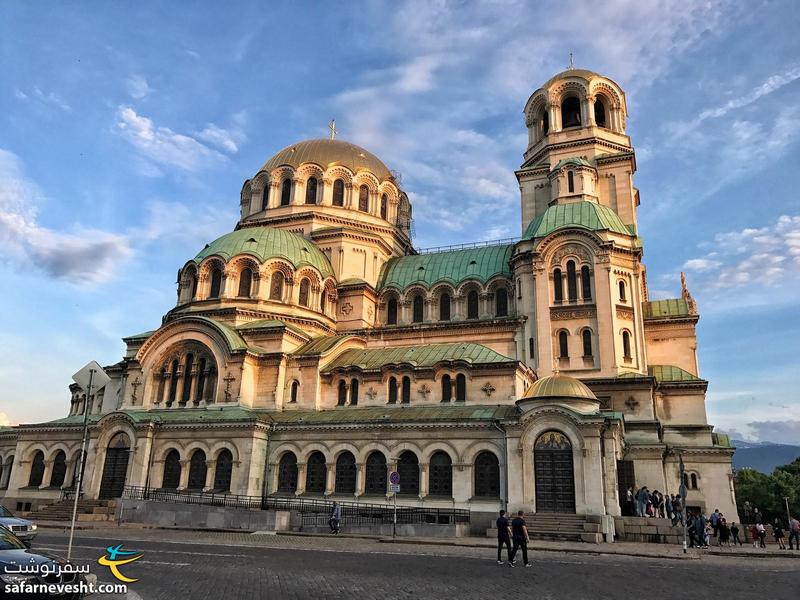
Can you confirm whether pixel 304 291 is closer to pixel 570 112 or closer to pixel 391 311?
pixel 391 311

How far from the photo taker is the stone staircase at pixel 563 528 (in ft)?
84.2

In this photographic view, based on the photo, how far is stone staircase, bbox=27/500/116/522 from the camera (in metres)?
32.6

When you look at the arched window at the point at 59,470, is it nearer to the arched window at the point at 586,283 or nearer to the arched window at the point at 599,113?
the arched window at the point at 586,283

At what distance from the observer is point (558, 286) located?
4019 centimetres

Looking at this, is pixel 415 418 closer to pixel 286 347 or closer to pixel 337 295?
pixel 286 347

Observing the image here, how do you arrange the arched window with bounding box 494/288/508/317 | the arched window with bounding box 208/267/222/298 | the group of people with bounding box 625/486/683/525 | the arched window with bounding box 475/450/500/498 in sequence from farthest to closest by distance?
the arched window with bounding box 494/288/508/317 → the arched window with bounding box 208/267/222/298 → the arched window with bounding box 475/450/500/498 → the group of people with bounding box 625/486/683/525

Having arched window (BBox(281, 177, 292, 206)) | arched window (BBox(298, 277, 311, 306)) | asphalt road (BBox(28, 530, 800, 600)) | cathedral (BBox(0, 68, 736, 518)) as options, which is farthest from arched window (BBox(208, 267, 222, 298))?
asphalt road (BBox(28, 530, 800, 600))

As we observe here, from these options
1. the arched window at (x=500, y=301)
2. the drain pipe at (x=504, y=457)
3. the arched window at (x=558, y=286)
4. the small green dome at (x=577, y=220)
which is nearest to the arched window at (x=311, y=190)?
the arched window at (x=500, y=301)

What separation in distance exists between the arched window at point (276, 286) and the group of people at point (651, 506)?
79.8ft

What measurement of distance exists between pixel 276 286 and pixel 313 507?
1592 cm

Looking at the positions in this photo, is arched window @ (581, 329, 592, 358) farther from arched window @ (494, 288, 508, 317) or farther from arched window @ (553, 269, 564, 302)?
arched window @ (494, 288, 508, 317)

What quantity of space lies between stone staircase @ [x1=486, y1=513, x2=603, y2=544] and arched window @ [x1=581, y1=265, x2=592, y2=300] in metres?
15.8

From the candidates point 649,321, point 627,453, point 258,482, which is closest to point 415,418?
point 258,482

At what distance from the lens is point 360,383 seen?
36781mm
